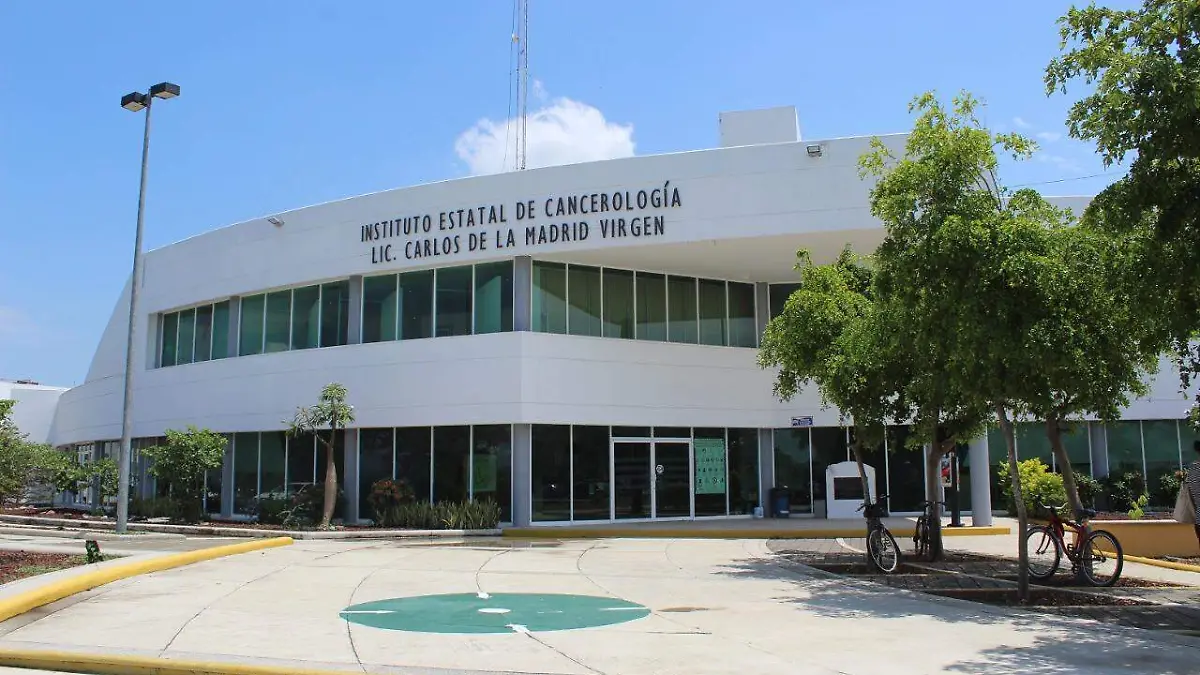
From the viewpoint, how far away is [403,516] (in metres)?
25.7

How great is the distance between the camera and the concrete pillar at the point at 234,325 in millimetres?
31406

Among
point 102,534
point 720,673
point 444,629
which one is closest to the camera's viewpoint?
point 720,673

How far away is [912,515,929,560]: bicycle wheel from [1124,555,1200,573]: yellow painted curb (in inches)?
138

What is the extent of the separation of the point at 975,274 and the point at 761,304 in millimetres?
17737

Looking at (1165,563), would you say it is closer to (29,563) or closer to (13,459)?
(29,563)

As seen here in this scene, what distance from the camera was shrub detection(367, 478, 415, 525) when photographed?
25.9 metres

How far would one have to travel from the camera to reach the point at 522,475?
84.1ft

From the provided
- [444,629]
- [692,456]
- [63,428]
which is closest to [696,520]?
[692,456]

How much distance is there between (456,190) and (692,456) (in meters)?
9.78

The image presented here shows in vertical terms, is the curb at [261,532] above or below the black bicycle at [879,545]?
below

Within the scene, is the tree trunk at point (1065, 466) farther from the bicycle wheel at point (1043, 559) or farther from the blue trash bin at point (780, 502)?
the blue trash bin at point (780, 502)

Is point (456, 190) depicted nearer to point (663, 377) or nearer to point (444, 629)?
point (663, 377)

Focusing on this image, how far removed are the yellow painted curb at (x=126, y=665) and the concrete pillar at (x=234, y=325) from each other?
2333 centimetres

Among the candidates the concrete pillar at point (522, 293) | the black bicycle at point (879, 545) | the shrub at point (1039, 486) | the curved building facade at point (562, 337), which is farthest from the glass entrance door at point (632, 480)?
the black bicycle at point (879, 545)
